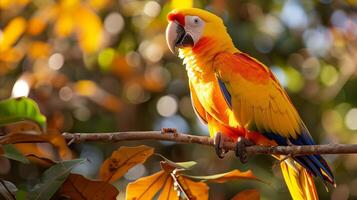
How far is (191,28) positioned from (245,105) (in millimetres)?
388

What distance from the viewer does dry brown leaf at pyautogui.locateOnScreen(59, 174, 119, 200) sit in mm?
1340

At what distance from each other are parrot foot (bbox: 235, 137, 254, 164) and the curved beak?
0.46 meters

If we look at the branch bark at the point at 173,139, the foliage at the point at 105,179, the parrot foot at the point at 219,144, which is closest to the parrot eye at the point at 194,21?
the parrot foot at the point at 219,144

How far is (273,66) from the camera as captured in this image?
4070 mm

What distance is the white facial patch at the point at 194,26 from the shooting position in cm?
222

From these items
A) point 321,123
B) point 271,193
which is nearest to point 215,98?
point 271,193

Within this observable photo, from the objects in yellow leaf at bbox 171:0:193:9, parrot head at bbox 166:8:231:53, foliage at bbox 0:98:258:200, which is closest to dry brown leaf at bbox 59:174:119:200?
foliage at bbox 0:98:258:200

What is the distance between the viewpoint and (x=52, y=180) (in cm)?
128

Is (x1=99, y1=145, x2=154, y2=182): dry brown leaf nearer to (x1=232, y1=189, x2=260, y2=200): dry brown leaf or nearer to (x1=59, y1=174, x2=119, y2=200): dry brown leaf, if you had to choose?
(x1=59, y1=174, x2=119, y2=200): dry brown leaf

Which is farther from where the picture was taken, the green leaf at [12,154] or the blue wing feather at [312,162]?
the blue wing feather at [312,162]


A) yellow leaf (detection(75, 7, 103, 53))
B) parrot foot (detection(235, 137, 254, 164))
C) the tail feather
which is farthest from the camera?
yellow leaf (detection(75, 7, 103, 53))

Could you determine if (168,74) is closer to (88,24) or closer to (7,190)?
(88,24)

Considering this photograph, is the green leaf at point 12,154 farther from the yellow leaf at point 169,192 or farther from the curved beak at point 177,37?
the curved beak at point 177,37

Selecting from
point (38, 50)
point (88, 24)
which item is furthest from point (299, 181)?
point (38, 50)
